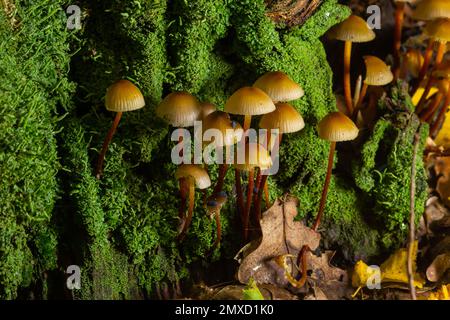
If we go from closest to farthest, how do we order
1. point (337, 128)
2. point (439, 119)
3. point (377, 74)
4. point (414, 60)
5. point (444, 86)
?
point (337, 128)
point (377, 74)
point (444, 86)
point (439, 119)
point (414, 60)

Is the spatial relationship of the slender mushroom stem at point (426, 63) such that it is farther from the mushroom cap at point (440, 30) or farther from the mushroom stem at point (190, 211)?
the mushroom stem at point (190, 211)

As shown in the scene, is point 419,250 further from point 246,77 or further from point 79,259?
point 79,259

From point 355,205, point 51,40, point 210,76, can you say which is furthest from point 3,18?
point 355,205

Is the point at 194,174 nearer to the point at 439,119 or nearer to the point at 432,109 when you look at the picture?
the point at 432,109

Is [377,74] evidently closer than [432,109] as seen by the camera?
Yes

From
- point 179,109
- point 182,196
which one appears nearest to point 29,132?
point 179,109

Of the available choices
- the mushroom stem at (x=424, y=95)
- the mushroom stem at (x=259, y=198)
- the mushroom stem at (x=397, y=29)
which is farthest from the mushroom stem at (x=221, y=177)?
the mushroom stem at (x=424, y=95)
